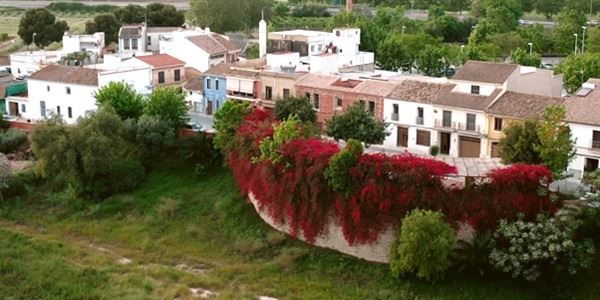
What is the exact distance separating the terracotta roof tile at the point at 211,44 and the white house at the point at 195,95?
455cm

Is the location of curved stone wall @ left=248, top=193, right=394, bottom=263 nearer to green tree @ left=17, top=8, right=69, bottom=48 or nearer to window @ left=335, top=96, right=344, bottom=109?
window @ left=335, top=96, right=344, bottom=109

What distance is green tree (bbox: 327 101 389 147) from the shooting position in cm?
3622

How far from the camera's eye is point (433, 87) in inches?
1563

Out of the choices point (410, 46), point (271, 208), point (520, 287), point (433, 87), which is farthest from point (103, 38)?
point (520, 287)

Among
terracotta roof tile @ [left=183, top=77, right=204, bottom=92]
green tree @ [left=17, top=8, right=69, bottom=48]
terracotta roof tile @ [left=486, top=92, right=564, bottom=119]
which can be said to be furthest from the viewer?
green tree @ [left=17, top=8, right=69, bottom=48]

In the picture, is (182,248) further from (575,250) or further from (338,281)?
(575,250)

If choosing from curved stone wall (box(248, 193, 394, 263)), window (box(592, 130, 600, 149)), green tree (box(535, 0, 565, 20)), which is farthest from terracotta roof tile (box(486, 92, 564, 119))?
green tree (box(535, 0, 565, 20))

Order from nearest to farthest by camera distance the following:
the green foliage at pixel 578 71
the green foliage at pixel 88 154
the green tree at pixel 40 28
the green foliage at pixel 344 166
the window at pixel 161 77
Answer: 1. the green foliage at pixel 344 166
2. the green foliage at pixel 88 154
3. the green foliage at pixel 578 71
4. the window at pixel 161 77
5. the green tree at pixel 40 28

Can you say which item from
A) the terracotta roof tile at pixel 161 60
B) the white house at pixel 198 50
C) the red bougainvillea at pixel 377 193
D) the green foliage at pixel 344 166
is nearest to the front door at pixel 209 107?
the terracotta roof tile at pixel 161 60

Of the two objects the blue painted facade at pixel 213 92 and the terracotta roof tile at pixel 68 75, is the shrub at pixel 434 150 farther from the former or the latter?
the terracotta roof tile at pixel 68 75

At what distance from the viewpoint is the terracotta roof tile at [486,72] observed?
38.1 meters

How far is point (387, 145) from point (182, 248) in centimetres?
1231

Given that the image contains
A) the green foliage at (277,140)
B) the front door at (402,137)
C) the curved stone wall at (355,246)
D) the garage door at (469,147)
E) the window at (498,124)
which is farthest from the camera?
→ the front door at (402,137)

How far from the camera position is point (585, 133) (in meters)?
33.9
